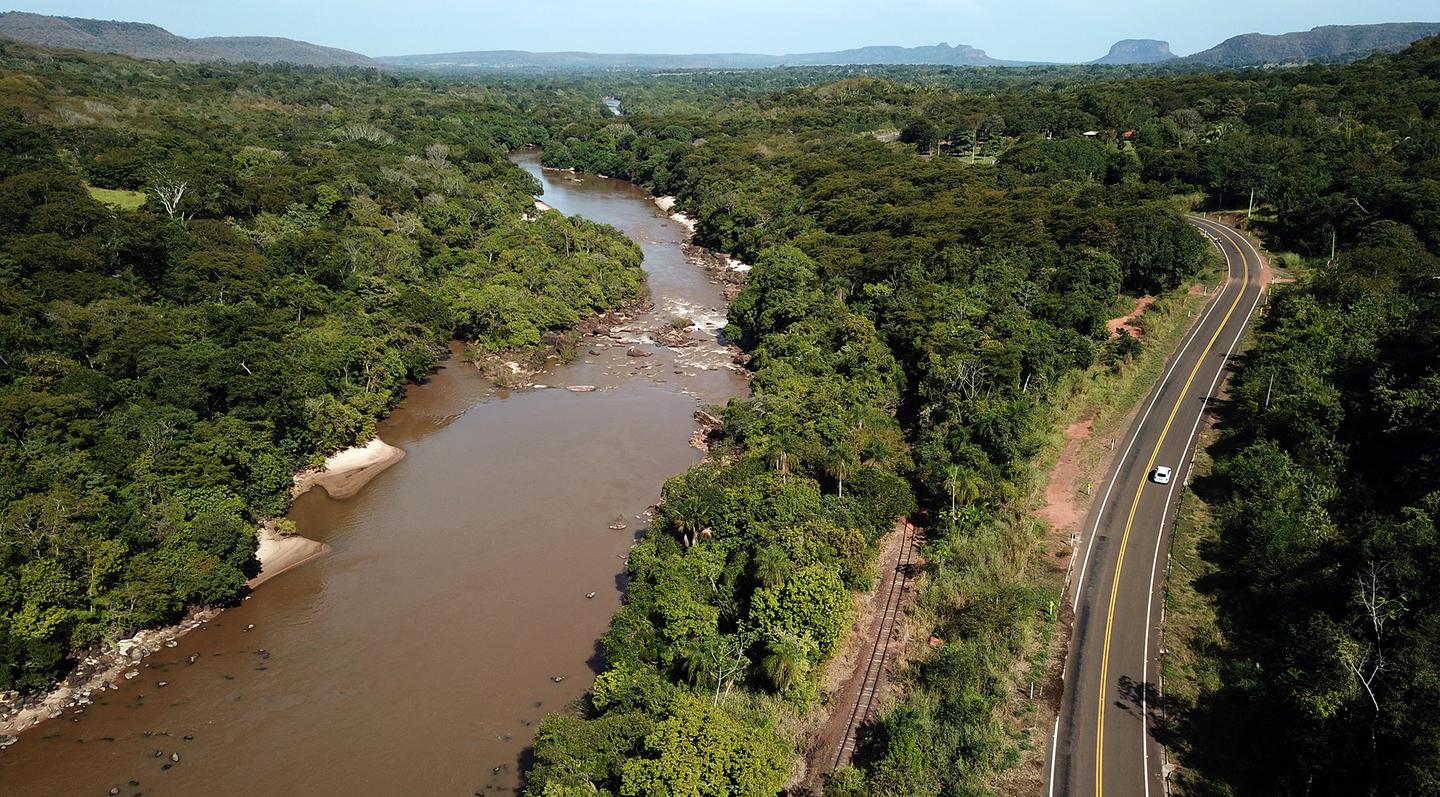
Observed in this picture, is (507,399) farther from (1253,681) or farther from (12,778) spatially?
(1253,681)

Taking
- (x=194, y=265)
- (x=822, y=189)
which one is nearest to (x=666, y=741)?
(x=194, y=265)

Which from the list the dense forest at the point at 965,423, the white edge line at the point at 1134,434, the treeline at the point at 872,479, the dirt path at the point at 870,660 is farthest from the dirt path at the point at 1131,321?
the dirt path at the point at 870,660

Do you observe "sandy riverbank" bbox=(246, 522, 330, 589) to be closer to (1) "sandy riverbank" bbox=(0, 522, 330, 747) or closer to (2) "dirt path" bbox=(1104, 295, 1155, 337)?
(1) "sandy riverbank" bbox=(0, 522, 330, 747)

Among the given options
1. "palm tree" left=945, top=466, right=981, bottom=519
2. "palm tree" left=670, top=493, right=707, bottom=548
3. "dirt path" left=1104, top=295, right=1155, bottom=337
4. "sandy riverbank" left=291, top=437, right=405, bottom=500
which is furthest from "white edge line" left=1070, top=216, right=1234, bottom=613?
"sandy riverbank" left=291, top=437, right=405, bottom=500

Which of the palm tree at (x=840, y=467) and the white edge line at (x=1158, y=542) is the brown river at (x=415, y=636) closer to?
the palm tree at (x=840, y=467)

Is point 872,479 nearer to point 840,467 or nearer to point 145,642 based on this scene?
point 840,467

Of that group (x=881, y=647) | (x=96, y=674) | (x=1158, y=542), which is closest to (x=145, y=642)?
(x=96, y=674)
